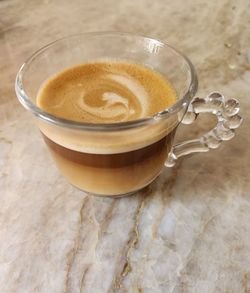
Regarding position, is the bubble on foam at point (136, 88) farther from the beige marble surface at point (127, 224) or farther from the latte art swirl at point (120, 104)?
the beige marble surface at point (127, 224)

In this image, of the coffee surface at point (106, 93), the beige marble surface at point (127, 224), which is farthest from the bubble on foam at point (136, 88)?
the beige marble surface at point (127, 224)

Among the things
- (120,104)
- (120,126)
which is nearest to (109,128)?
(120,126)

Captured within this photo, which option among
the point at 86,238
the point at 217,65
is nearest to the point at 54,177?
the point at 86,238

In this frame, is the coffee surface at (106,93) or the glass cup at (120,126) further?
the coffee surface at (106,93)

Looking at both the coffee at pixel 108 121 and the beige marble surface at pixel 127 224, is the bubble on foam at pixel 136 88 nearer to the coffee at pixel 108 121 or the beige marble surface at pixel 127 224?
the coffee at pixel 108 121

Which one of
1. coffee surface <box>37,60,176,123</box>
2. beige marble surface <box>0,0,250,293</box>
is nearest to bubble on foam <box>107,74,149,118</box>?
coffee surface <box>37,60,176,123</box>

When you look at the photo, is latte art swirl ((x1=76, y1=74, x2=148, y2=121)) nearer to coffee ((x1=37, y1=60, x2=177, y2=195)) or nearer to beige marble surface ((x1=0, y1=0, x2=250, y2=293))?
coffee ((x1=37, y1=60, x2=177, y2=195))

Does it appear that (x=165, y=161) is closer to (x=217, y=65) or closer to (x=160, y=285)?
(x=160, y=285)

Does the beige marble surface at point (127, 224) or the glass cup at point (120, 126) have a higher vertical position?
the glass cup at point (120, 126)
